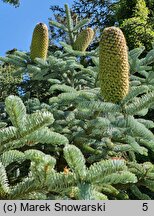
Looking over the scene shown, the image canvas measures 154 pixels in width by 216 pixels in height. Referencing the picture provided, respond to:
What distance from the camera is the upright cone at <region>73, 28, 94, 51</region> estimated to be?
14.4 feet

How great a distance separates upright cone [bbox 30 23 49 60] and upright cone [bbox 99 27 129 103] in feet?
5.15

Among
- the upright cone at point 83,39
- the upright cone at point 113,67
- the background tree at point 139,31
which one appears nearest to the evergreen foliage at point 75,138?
the upright cone at point 113,67

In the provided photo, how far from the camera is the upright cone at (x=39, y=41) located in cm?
410

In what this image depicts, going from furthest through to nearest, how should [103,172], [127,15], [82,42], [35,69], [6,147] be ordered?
[127,15] < [82,42] < [35,69] < [6,147] < [103,172]

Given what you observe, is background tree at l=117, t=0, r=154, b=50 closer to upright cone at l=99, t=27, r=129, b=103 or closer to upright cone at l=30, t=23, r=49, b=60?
upright cone at l=30, t=23, r=49, b=60

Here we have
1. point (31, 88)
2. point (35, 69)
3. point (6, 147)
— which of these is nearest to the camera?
point (6, 147)

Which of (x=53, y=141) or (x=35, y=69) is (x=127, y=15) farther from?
(x=53, y=141)

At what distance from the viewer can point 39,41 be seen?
410cm

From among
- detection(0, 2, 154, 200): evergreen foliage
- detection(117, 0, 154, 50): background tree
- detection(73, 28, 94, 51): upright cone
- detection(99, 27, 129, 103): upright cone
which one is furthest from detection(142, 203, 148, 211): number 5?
detection(117, 0, 154, 50): background tree

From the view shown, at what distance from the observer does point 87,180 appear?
5.94 ft

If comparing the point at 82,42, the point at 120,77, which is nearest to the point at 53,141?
the point at 120,77

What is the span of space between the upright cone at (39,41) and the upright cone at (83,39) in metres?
0.44

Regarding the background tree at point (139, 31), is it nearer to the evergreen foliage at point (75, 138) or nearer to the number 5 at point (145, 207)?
the evergreen foliage at point (75, 138)

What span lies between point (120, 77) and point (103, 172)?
0.87m
